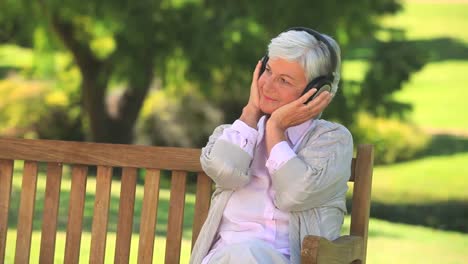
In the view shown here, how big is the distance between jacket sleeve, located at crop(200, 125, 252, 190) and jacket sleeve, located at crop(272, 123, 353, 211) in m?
0.12

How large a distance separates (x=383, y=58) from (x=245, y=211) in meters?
10.6

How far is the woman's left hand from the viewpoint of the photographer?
3.97 meters

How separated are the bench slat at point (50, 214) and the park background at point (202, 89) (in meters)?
3.56

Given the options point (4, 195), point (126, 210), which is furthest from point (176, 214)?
point (4, 195)

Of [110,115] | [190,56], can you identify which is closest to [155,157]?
[190,56]

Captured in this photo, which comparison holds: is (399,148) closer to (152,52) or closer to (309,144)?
(152,52)

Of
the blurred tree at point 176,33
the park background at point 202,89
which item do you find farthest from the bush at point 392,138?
the blurred tree at point 176,33

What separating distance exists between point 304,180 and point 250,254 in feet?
1.06

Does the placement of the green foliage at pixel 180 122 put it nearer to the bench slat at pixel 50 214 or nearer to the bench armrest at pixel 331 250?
the bench slat at pixel 50 214

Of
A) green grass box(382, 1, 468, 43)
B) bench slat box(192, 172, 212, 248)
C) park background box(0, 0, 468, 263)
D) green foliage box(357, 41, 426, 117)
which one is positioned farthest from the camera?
green grass box(382, 1, 468, 43)

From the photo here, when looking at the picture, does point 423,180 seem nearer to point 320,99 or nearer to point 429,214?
point 429,214

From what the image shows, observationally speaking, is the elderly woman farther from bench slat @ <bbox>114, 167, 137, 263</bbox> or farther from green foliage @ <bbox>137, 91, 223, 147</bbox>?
green foliage @ <bbox>137, 91, 223, 147</bbox>

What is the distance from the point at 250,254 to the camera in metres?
3.80

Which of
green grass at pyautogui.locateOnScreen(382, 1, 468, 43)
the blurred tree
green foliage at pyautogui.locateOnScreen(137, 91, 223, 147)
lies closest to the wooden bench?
the blurred tree
